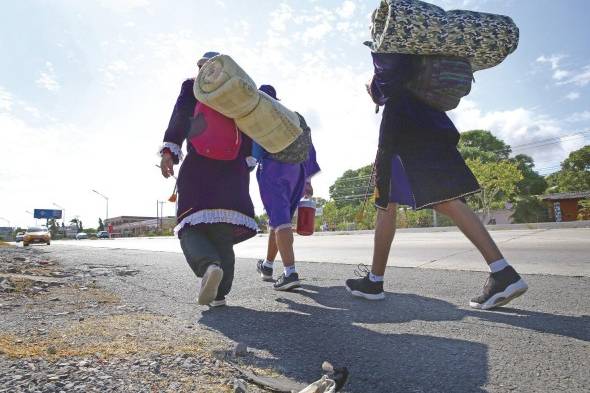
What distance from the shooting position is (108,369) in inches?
54.1

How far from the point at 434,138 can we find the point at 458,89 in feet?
1.03

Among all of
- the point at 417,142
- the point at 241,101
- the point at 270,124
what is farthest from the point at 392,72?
the point at 241,101

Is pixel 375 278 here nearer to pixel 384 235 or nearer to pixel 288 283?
pixel 384 235

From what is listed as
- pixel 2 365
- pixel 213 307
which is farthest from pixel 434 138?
pixel 2 365

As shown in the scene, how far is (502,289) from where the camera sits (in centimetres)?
229

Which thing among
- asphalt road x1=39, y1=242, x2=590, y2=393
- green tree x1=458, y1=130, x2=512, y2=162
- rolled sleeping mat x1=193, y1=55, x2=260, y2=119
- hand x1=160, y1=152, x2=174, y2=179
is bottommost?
asphalt road x1=39, y1=242, x2=590, y2=393

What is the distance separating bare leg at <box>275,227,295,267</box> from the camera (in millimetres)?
3314

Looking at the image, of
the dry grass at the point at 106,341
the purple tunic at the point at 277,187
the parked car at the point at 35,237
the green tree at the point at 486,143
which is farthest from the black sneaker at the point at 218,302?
the green tree at the point at 486,143

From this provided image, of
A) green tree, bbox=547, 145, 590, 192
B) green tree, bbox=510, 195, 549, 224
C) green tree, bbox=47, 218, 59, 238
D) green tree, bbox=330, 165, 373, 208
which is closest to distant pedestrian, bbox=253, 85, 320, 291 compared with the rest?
green tree, bbox=510, 195, 549, 224

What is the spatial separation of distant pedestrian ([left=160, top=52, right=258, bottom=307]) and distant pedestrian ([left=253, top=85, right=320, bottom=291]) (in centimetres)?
55

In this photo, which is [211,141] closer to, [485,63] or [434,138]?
[434,138]

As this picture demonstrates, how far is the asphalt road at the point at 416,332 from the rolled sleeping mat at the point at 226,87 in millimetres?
1244

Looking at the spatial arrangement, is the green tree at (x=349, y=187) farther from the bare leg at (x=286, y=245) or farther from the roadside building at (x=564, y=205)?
the bare leg at (x=286, y=245)

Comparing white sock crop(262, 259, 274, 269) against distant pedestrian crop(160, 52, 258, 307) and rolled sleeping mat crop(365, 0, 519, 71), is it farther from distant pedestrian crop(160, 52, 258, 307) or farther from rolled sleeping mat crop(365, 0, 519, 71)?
rolled sleeping mat crop(365, 0, 519, 71)
